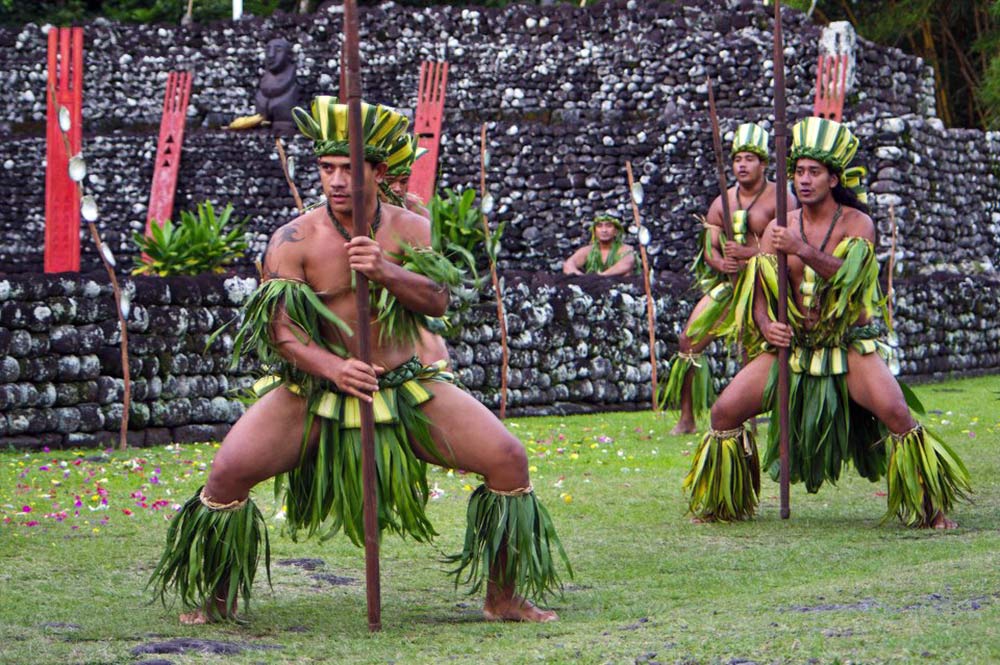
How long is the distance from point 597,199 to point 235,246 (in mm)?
7208

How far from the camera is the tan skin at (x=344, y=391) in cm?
472

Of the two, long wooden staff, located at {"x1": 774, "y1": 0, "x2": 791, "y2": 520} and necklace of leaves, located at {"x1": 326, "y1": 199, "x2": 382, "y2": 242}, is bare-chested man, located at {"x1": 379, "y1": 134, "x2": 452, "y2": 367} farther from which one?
long wooden staff, located at {"x1": 774, "y1": 0, "x2": 791, "y2": 520}

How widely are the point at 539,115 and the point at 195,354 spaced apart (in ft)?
35.2

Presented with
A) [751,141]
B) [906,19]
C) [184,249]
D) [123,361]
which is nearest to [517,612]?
[751,141]

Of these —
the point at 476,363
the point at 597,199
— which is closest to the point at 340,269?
the point at 476,363

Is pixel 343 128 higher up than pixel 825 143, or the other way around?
pixel 825 143

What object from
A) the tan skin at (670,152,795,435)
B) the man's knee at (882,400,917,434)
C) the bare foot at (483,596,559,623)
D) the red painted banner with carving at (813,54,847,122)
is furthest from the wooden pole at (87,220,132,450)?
the red painted banner with carving at (813,54,847,122)

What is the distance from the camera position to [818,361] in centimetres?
682

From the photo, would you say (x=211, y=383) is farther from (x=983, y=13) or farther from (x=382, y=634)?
(x=983, y=13)

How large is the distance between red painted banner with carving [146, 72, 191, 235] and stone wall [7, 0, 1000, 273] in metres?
0.16

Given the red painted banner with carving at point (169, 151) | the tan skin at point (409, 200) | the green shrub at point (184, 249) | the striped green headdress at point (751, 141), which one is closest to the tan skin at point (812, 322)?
the tan skin at point (409, 200)

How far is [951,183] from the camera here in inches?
766

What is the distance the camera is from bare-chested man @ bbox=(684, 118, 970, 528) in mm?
6711

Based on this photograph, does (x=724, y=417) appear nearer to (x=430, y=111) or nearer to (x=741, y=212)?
(x=741, y=212)
